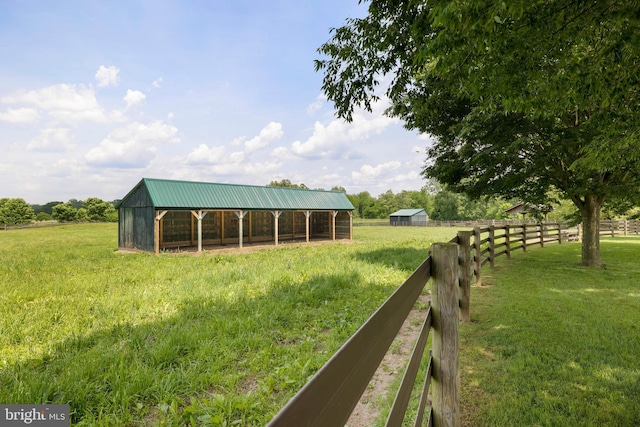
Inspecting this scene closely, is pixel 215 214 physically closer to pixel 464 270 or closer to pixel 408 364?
pixel 464 270

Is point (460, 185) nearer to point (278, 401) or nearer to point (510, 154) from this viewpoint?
point (510, 154)

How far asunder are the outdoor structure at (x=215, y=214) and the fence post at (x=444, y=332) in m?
14.2

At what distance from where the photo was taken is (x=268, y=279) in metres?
7.35

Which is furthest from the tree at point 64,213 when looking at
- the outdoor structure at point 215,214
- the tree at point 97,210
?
the outdoor structure at point 215,214

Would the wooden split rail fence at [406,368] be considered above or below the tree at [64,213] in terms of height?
below

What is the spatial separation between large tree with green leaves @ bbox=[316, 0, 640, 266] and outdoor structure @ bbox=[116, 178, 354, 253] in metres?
11.4

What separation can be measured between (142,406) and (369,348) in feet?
9.41

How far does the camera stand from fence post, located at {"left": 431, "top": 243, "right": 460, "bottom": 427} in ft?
6.62

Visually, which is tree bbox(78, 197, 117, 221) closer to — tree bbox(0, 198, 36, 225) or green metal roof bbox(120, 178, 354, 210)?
tree bbox(0, 198, 36, 225)

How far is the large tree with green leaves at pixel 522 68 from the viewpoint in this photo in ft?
11.1

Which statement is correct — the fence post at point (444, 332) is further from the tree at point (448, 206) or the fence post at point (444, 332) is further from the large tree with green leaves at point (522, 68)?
the tree at point (448, 206)

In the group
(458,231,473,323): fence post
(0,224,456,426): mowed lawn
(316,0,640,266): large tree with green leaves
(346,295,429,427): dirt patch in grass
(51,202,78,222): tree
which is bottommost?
(346,295,429,427): dirt patch in grass

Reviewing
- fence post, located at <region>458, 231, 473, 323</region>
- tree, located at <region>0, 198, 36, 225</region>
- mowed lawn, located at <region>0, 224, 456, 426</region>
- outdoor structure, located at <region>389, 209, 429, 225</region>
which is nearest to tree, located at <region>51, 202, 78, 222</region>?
tree, located at <region>0, 198, 36, 225</region>

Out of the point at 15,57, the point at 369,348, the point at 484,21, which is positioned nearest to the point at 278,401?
the point at 369,348
